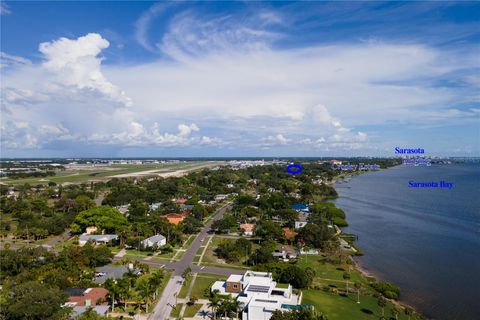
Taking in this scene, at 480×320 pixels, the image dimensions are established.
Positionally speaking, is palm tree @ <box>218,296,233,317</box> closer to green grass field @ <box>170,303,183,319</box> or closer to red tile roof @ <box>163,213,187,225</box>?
green grass field @ <box>170,303,183,319</box>

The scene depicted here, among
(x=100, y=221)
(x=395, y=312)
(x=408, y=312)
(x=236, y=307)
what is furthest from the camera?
(x=100, y=221)

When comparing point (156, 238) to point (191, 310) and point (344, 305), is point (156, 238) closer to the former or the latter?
point (191, 310)

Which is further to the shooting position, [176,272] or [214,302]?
[176,272]

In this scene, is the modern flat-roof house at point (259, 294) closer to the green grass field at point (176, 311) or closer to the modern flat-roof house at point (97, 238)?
the green grass field at point (176, 311)

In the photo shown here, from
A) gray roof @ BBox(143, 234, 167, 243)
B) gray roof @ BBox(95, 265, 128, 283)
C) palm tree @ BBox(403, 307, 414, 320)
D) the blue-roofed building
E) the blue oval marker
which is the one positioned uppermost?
the blue oval marker

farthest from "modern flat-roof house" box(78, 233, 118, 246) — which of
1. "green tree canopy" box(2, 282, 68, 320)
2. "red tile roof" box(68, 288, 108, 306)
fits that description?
"green tree canopy" box(2, 282, 68, 320)

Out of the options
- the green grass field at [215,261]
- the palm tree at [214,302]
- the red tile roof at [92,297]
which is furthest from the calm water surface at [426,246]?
the red tile roof at [92,297]

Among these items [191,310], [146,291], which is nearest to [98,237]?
[146,291]
